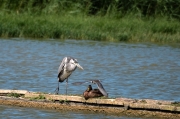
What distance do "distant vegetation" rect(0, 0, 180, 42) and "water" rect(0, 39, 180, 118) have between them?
0.57 meters

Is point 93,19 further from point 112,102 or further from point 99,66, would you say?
point 112,102

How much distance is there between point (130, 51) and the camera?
20953 millimetres

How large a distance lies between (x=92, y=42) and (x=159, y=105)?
12077mm

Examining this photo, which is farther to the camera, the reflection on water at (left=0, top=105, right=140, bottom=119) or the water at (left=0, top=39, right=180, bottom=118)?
the water at (left=0, top=39, right=180, bottom=118)

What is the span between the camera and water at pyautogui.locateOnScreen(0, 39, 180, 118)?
14.1 metres

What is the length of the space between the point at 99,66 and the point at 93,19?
22.7ft

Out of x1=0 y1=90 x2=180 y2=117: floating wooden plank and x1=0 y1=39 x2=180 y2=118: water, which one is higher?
x1=0 y1=90 x2=180 y2=117: floating wooden plank

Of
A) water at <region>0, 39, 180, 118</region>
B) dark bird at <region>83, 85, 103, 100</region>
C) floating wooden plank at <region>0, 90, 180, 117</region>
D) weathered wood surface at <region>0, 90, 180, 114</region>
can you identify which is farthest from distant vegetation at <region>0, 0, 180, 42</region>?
dark bird at <region>83, 85, 103, 100</region>

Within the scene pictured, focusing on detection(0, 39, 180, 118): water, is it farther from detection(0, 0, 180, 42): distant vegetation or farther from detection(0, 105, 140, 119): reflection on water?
detection(0, 0, 180, 42): distant vegetation

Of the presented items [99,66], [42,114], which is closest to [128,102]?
[42,114]

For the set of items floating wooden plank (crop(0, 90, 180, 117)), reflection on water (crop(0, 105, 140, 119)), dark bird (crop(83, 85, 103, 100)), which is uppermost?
dark bird (crop(83, 85, 103, 100))

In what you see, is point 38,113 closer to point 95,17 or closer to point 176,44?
point 176,44

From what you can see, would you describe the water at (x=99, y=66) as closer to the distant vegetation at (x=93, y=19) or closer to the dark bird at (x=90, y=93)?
the dark bird at (x=90, y=93)

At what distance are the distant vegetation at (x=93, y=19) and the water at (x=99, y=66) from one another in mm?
567
